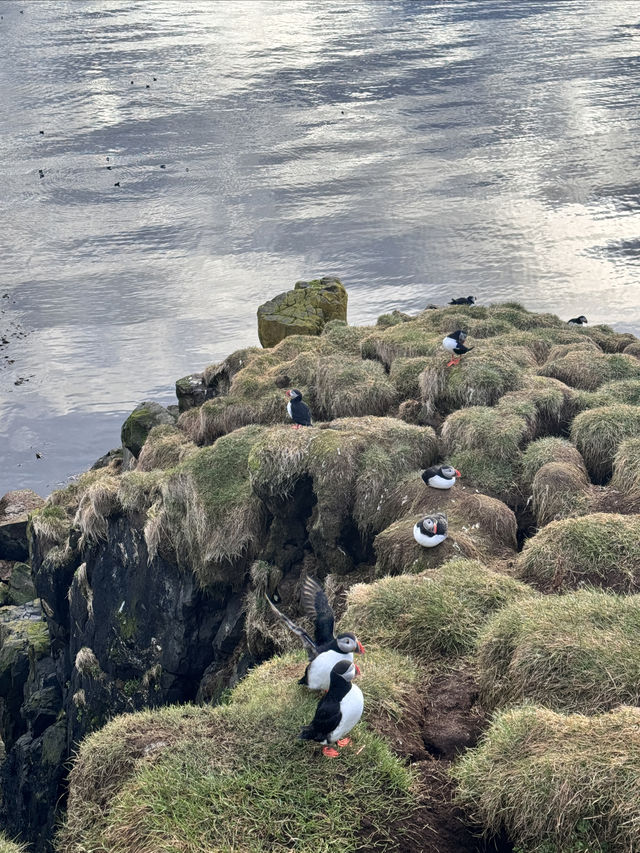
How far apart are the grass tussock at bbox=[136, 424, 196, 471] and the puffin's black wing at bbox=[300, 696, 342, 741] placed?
11.7m

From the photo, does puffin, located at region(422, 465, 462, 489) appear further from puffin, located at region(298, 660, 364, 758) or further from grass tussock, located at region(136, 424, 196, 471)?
grass tussock, located at region(136, 424, 196, 471)

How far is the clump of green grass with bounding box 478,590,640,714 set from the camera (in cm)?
830

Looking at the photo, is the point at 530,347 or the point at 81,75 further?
the point at 81,75

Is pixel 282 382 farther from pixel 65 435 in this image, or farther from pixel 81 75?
pixel 81 75

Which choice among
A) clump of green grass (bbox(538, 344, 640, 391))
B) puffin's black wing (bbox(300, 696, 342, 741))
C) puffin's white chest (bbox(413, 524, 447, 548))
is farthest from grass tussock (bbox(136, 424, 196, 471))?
puffin's black wing (bbox(300, 696, 342, 741))

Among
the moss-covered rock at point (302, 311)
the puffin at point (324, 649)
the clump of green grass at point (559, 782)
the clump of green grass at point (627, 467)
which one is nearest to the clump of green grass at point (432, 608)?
the puffin at point (324, 649)

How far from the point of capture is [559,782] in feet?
22.8

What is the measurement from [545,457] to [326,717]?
28.2 feet

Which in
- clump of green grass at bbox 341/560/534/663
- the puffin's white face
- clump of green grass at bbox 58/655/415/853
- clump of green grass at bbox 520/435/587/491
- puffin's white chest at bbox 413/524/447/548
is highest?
the puffin's white face

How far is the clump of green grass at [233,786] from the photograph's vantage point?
7156 millimetres

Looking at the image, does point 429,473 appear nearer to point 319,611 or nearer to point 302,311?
point 319,611

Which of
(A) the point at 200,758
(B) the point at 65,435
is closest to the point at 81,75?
(B) the point at 65,435

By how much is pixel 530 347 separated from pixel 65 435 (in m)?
31.8

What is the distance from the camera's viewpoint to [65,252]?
64188 mm
